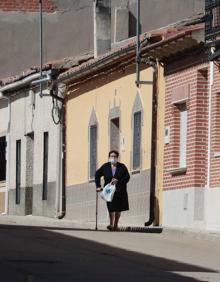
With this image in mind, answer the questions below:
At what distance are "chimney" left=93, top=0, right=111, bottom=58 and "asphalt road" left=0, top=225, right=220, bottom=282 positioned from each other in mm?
11907

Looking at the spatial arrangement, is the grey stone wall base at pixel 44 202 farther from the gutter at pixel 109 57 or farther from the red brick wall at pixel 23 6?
the red brick wall at pixel 23 6

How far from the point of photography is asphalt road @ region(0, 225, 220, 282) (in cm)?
1608

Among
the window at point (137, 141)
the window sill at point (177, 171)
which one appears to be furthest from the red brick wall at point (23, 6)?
the window sill at point (177, 171)

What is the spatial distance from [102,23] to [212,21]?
1126 centimetres

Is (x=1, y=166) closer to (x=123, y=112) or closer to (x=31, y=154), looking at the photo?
(x=31, y=154)

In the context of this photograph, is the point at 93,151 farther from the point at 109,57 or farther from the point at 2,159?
the point at 2,159

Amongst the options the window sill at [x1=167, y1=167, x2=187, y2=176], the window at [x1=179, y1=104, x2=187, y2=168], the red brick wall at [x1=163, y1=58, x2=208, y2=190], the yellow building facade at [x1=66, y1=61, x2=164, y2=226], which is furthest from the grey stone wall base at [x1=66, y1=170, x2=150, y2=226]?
the red brick wall at [x1=163, y1=58, x2=208, y2=190]

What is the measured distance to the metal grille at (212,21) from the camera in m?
25.5

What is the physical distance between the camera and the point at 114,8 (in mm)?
40281

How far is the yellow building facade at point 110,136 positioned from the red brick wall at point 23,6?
312 inches

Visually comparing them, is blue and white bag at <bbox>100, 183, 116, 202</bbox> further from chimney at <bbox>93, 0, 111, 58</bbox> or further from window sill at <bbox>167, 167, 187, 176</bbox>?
chimney at <bbox>93, 0, 111, 58</bbox>

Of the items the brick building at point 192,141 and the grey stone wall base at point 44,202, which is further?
the grey stone wall base at point 44,202

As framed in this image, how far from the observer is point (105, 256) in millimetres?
19078

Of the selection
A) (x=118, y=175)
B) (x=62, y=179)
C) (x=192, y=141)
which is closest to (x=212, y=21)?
(x=192, y=141)
